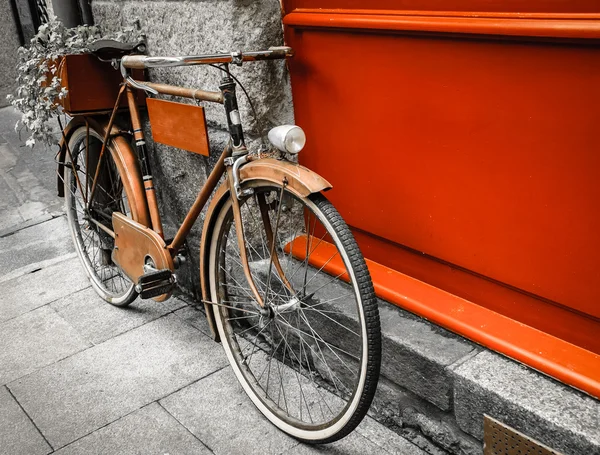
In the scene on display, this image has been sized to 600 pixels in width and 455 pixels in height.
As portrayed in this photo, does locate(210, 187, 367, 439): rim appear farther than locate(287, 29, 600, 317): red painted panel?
Yes

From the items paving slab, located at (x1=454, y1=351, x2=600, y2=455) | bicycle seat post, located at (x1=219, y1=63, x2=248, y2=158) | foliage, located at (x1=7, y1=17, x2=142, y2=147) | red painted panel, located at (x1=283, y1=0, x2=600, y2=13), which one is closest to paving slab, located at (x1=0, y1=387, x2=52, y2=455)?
foliage, located at (x1=7, y1=17, x2=142, y2=147)

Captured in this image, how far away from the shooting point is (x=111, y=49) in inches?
134

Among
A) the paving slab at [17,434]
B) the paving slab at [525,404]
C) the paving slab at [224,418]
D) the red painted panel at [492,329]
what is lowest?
the paving slab at [224,418]

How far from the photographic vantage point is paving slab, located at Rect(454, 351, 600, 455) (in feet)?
6.96

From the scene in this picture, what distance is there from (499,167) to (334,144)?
92 cm

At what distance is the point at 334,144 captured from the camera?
10.4 feet

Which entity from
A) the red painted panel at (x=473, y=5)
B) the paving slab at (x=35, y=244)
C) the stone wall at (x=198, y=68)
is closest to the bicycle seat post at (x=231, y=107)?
the stone wall at (x=198, y=68)

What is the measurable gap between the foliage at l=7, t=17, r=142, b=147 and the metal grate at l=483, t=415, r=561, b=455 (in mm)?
2651

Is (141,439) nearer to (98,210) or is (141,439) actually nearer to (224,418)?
(224,418)

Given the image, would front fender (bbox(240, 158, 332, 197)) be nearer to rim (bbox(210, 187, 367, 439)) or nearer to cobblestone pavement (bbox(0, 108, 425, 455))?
rim (bbox(210, 187, 367, 439))

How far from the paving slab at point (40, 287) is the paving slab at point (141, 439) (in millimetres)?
1499

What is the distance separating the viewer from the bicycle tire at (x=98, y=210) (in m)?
4.02

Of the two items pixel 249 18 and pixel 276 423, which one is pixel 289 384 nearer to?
pixel 276 423

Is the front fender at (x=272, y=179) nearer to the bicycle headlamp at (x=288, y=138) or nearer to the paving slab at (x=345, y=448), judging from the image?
the bicycle headlamp at (x=288, y=138)
